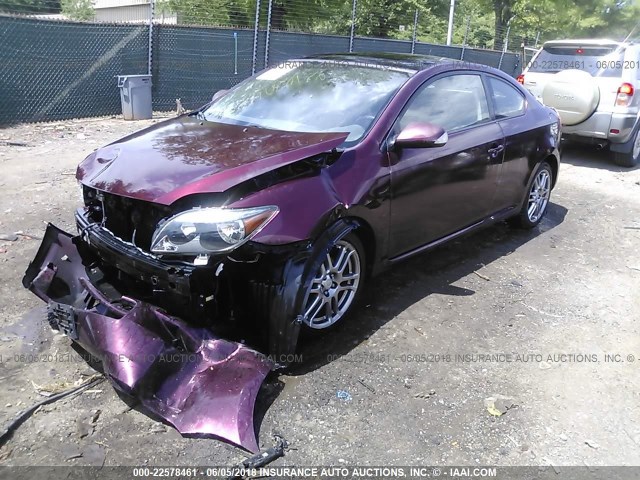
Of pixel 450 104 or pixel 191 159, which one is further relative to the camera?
pixel 450 104

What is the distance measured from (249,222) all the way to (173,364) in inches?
32.0

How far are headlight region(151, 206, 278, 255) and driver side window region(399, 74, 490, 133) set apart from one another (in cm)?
154

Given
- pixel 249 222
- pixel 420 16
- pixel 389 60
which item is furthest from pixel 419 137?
pixel 420 16

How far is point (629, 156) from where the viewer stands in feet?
29.5

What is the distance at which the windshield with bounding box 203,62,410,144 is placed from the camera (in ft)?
12.5

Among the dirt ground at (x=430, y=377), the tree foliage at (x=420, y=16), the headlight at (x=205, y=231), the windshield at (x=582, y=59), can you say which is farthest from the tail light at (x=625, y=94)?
the tree foliage at (x=420, y=16)

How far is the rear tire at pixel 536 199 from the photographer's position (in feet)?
18.4

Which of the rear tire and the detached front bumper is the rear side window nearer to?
the rear tire

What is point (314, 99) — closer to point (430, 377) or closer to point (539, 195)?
point (430, 377)

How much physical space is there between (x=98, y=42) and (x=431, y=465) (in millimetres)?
10046

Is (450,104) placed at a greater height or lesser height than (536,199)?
greater

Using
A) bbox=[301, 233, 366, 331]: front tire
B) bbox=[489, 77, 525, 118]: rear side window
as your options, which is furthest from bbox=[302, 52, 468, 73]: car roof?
bbox=[301, 233, 366, 331]: front tire

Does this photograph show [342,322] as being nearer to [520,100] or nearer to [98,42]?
[520,100]

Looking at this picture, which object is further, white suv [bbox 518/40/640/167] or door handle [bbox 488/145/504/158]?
white suv [bbox 518/40/640/167]
